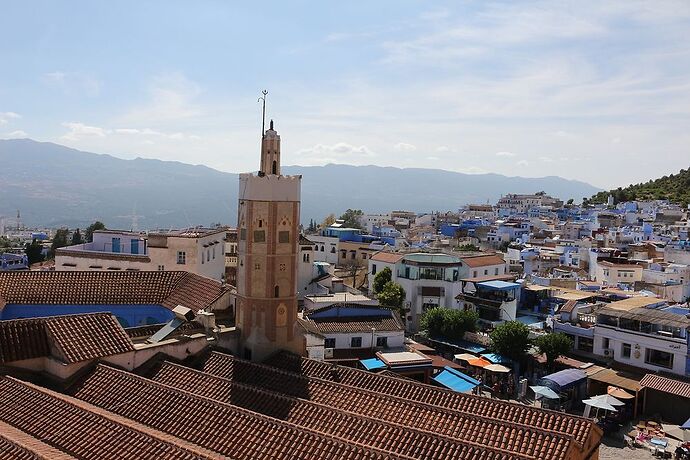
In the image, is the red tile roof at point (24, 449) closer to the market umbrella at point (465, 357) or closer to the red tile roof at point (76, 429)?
the red tile roof at point (76, 429)

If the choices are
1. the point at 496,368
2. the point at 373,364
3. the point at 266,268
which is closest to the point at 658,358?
the point at 496,368

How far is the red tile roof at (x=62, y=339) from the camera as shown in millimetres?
14898

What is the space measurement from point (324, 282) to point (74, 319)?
2612 centimetres

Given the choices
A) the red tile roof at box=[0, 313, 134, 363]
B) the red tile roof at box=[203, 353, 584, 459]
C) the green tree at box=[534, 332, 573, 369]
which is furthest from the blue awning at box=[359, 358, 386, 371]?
the red tile roof at box=[0, 313, 134, 363]

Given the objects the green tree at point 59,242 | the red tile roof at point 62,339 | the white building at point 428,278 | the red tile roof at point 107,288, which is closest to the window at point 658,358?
the white building at point 428,278

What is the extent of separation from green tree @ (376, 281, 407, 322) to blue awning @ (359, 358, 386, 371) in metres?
12.6

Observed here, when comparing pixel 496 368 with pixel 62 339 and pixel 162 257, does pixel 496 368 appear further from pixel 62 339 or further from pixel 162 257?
pixel 62 339

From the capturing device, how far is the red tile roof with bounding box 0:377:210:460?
33.5 feet

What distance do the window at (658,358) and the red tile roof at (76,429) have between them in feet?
83.7

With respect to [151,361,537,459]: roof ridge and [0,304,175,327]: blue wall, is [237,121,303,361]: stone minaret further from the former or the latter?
[0,304,175,327]: blue wall

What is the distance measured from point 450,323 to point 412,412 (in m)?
21.1

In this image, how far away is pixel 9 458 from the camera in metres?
9.34

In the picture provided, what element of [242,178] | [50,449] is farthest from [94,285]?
[50,449]

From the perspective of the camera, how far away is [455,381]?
2467 cm
